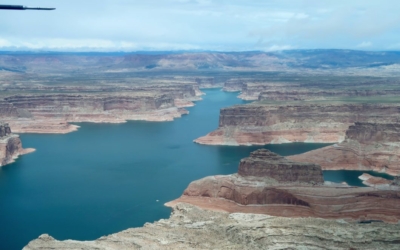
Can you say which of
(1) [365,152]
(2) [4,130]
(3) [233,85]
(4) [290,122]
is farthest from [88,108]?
(3) [233,85]

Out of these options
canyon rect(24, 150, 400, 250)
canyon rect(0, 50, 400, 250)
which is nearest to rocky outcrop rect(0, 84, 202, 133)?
Result: canyon rect(0, 50, 400, 250)

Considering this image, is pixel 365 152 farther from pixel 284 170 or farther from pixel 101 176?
pixel 101 176

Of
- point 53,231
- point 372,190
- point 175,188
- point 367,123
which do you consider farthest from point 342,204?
point 367,123

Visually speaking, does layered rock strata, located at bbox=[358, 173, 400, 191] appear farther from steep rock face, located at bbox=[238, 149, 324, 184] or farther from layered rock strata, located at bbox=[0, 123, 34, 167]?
layered rock strata, located at bbox=[0, 123, 34, 167]

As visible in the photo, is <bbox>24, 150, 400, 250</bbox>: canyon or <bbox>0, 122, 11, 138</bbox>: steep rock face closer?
<bbox>24, 150, 400, 250</bbox>: canyon

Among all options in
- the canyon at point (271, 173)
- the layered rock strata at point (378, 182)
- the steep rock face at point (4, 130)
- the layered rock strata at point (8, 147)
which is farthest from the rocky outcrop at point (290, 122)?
the steep rock face at point (4, 130)

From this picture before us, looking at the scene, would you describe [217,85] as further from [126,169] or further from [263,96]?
[126,169]
